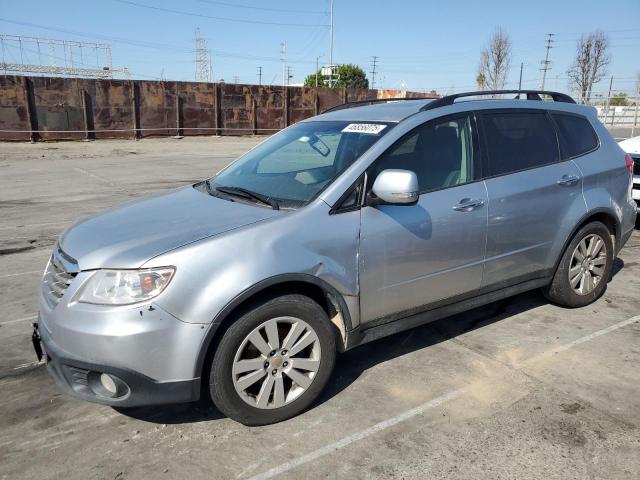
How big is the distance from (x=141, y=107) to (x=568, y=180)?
24.6 meters

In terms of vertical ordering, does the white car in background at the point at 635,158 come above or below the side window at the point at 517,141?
below

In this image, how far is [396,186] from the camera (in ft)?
10.2

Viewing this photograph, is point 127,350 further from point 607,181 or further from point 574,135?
point 607,181

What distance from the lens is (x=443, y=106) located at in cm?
381

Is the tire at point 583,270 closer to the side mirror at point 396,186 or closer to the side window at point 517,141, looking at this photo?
the side window at point 517,141

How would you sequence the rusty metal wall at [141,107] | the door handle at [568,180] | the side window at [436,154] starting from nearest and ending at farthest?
the side window at [436,154] < the door handle at [568,180] < the rusty metal wall at [141,107]

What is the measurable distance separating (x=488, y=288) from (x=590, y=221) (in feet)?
4.40

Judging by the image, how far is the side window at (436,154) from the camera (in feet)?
11.4

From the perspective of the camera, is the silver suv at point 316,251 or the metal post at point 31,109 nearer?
the silver suv at point 316,251

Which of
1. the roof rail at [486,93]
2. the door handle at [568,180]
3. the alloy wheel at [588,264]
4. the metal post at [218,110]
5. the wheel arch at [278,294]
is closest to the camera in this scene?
the wheel arch at [278,294]

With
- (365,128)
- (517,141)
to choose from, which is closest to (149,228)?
(365,128)

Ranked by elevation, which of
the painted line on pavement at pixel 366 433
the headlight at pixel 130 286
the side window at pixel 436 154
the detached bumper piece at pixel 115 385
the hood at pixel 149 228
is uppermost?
the side window at pixel 436 154

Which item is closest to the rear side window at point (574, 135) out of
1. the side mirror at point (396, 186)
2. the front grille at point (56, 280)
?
the side mirror at point (396, 186)

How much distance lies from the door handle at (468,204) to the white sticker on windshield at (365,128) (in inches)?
28.3
